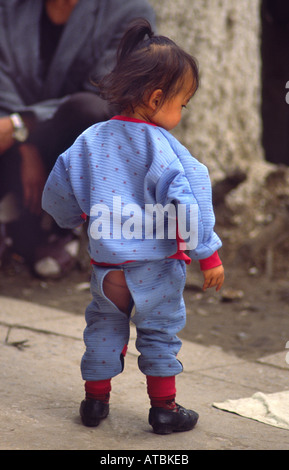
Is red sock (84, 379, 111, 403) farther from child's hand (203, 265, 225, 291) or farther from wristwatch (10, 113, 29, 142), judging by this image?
wristwatch (10, 113, 29, 142)

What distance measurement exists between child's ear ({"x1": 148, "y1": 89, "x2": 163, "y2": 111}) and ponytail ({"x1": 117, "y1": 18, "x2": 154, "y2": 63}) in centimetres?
17

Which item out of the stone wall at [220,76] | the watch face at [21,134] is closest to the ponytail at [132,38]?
the watch face at [21,134]

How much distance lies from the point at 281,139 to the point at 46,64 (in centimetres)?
259

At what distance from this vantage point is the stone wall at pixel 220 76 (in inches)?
186

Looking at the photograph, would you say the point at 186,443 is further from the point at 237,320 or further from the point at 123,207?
the point at 237,320

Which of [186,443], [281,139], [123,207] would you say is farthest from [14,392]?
[281,139]

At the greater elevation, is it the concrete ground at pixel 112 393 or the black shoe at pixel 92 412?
the black shoe at pixel 92 412

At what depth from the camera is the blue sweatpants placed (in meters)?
2.05

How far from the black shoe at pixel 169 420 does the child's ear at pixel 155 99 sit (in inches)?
36.3

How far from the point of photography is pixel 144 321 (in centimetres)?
208

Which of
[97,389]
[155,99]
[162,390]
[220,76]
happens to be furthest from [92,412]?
[220,76]

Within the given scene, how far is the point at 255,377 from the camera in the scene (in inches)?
110

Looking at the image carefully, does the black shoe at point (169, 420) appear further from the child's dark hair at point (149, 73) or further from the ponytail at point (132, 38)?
the ponytail at point (132, 38)

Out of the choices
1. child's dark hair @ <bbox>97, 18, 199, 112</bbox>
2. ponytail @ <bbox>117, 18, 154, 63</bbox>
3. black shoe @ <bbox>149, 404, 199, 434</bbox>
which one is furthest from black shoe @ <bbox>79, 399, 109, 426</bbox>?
ponytail @ <bbox>117, 18, 154, 63</bbox>
